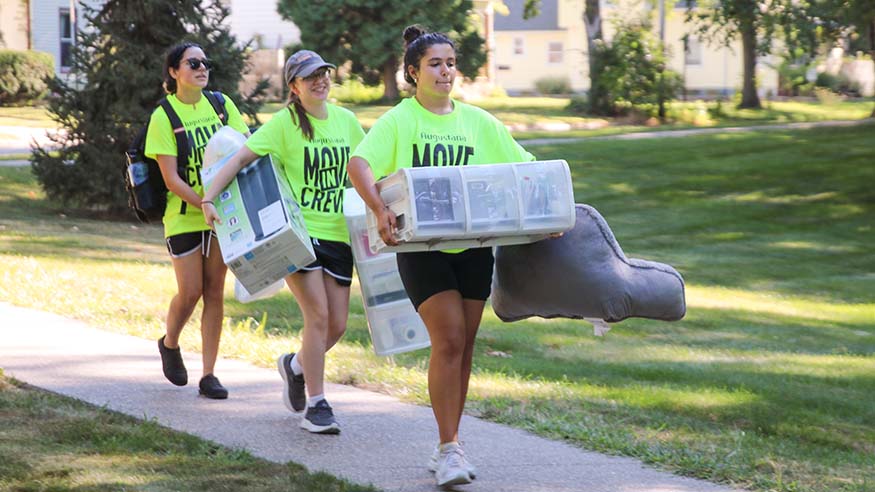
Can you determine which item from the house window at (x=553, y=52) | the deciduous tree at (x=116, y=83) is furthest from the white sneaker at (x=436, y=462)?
the house window at (x=553, y=52)

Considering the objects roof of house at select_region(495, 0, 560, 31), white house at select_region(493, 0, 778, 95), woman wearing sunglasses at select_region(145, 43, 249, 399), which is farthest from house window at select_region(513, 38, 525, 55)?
woman wearing sunglasses at select_region(145, 43, 249, 399)

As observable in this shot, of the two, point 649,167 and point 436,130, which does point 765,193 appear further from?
point 436,130

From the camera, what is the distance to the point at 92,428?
6172 millimetres

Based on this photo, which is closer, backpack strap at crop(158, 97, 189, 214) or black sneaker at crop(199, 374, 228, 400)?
backpack strap at crop(158, 97, 189, 214)

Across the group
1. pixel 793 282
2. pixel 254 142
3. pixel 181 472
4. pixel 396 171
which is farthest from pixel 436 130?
pixel 793 282

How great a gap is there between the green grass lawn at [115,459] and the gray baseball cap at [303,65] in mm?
1843

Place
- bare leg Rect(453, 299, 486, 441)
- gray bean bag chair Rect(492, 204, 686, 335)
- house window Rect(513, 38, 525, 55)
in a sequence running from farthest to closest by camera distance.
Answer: house window Rect(513, 38, 525, 55) → bare leg Rect(453, 299, 486, 441) → gray bean bag chair Rect(492, 204, 686, 335)

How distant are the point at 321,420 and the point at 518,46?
5942 cm

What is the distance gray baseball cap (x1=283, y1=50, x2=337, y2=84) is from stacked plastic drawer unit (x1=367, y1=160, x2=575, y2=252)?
1.25 m

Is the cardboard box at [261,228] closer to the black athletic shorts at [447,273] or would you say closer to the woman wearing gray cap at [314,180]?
the woman wearing gray cap at [314,180]

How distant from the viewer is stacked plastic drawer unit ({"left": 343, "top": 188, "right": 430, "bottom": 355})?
248 inches

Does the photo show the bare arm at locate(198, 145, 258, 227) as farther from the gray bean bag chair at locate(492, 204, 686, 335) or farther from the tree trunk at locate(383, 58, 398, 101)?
the tree trunk at locate(383, 58, 398, 101)

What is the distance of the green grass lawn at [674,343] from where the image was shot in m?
6.65

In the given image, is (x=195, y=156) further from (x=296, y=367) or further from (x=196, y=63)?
(x=296, y=367)
